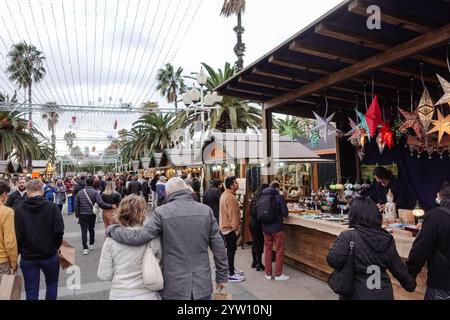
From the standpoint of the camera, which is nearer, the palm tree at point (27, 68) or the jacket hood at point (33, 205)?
the jacket hood at point (33, 205)

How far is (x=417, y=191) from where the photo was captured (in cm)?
791

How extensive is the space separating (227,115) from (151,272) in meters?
15.5

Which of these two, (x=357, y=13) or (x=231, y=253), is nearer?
(x=357, y=13)

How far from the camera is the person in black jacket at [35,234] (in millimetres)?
4121

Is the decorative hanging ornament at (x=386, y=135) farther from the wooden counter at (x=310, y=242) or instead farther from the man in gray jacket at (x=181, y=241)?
the man in gray jacket at (x=181, y=241)

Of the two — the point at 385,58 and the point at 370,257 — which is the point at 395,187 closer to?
the point at 385,58

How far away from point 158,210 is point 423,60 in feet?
17.7

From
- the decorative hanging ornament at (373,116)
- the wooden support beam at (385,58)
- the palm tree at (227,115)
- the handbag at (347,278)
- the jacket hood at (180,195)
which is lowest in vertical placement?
the handbag at (347,278)

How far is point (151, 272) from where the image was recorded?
2.84 meters

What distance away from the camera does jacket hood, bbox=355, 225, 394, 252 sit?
2836 millimetres

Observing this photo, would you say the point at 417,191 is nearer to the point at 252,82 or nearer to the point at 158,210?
the point at 252,82

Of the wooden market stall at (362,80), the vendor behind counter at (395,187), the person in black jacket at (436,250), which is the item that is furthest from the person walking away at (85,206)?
the person in black jacket at (436,250)

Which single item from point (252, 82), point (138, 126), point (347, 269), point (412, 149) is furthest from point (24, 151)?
point (347, 269)

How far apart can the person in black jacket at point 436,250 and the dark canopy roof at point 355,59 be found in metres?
2.28
